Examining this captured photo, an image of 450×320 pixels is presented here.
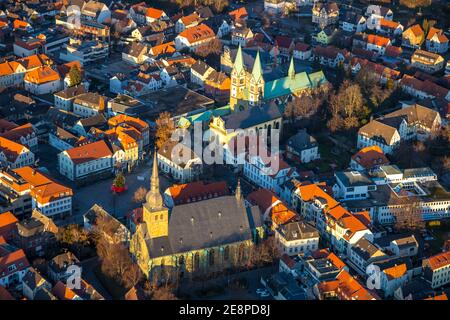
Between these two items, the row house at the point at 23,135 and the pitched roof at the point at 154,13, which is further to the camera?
the pitched roof at the point at 154,13

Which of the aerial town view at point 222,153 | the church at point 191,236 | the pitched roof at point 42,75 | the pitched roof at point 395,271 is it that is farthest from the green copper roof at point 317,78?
the pitched roof at point 395,271

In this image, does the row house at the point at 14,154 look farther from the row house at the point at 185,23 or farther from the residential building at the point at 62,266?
the row house at the point at 185,23

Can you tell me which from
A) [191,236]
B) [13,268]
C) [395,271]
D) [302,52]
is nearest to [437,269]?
[395,271]

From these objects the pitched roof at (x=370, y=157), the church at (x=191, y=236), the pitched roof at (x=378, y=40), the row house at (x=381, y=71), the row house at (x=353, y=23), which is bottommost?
the row house at (x=353, y=23)

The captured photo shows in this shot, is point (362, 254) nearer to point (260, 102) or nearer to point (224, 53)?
point (260, 102)

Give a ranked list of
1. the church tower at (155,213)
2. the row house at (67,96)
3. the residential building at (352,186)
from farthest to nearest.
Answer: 1. the row house at (67,96)
2. the residential building at (352,186)
3. the church tower at (155,213)

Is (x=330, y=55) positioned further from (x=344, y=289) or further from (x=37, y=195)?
(x=344, y=289)

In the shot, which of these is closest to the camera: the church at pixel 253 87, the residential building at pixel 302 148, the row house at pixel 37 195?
the row house at pixel 37 195

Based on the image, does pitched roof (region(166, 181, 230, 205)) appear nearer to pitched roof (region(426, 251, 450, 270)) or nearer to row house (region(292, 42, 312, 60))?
pitched roof (region(426, 251, 450, 270))

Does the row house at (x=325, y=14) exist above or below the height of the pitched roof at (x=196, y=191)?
below
